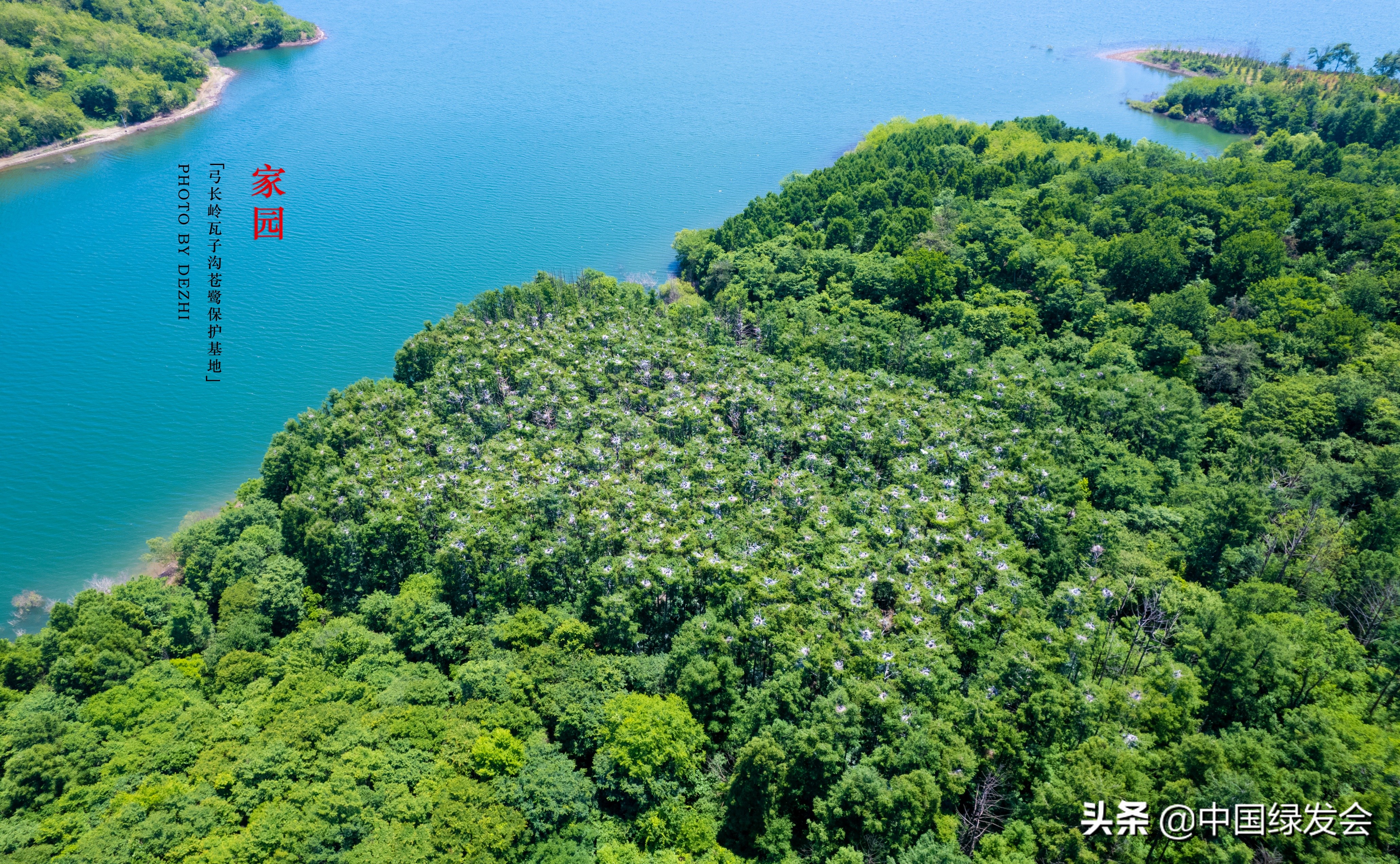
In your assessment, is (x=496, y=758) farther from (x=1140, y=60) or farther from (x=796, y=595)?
(x=1140, y=60)

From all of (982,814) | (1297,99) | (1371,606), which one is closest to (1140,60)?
(1297,99)

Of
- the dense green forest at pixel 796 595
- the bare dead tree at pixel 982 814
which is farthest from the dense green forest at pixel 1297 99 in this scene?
the bare dead tree at pixel 982 814

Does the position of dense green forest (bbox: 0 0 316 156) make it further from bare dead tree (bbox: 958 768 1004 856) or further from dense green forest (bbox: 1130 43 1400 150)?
dense green forest (bbox: 1130 43 1400 150)

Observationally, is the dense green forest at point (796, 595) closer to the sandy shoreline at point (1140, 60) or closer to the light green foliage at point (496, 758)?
the light green foliage at point (496, 758)

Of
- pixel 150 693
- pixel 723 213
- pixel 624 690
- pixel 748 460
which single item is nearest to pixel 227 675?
pixel 150 693

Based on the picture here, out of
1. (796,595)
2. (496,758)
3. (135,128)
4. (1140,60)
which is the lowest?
(496,758)

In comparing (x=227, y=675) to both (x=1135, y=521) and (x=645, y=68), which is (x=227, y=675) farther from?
(x=645, y=68)
